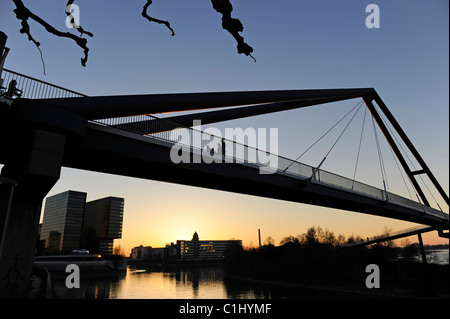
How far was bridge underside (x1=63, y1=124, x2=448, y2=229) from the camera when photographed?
45.8 feet

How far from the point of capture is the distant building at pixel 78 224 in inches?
6781

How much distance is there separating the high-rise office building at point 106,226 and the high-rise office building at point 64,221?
430 inches

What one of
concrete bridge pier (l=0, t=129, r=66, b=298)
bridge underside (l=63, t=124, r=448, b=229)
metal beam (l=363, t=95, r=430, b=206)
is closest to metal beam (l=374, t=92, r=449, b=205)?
metal beam (l=363, t=95, r=430, b=206)

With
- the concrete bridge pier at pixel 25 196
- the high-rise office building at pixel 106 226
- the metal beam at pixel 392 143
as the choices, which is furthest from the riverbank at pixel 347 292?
the high-rise office building at pixel 106 226

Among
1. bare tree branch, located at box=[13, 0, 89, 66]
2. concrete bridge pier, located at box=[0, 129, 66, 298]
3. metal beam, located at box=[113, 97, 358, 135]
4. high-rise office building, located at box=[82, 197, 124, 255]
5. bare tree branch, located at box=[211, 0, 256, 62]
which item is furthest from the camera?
high-rise office building, located at box=[82, 197, 124, 255]

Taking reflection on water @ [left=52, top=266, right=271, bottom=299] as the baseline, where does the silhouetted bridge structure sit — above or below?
above

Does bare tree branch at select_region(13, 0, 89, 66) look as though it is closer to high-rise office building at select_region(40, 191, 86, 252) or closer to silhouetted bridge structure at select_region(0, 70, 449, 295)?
silhouetted bridge structure at select_region(0, 70, 449, 295)

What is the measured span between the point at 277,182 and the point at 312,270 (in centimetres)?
4140

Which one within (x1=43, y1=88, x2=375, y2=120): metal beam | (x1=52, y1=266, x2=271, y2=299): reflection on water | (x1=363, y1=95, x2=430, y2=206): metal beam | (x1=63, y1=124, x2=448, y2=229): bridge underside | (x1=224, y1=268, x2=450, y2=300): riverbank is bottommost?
(x1=52, y1=266, x2=271, y2=299): reflection on water

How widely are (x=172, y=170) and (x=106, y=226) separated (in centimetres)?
18438

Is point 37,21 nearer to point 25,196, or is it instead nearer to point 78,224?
point 25,196
